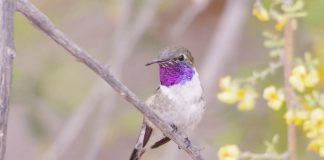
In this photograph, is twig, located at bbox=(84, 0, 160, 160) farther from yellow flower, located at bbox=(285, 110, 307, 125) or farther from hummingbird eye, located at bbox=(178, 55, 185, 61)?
yellow flower, located at bbox=(285, 110, 307, 125)

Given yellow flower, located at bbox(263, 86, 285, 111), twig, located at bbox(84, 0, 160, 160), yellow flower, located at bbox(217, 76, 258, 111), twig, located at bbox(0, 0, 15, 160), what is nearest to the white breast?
yellow flower, located at bbox(217, 76, 258, 111)

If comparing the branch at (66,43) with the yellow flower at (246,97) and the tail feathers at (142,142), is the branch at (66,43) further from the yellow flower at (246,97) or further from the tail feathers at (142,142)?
the tail feathers at (142,142)

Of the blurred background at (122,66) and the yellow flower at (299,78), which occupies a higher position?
the blurred background at (122,66)

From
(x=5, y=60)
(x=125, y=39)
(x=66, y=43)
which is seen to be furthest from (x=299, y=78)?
(x=125, y=39)

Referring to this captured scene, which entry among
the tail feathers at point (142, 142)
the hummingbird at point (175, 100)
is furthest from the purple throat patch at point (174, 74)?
the tail feathers at point (142, 142)

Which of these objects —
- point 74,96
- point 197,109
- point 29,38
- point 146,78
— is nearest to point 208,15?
point 146,78

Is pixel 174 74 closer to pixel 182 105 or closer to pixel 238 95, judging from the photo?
pixel 182 105
